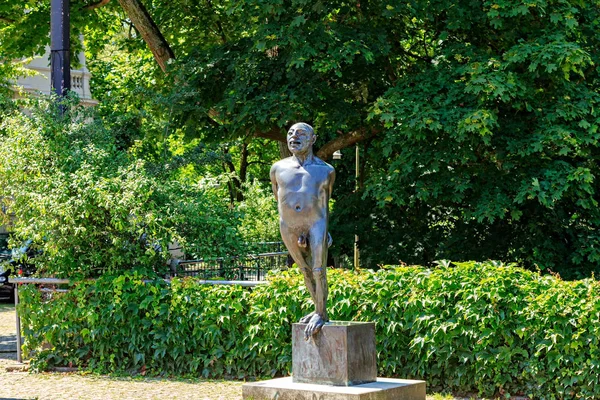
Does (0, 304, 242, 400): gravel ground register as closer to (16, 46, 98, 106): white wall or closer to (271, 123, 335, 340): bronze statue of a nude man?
(271, 123, 335, 340): bronze statue of a nude man

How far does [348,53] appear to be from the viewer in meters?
18.7

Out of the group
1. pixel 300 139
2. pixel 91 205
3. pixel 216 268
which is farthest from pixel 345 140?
pixel 300 139

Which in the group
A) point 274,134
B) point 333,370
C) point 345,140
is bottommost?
point 333,370

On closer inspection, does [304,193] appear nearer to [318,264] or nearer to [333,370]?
[318,264]

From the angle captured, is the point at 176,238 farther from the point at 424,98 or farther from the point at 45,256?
the point at 424,98

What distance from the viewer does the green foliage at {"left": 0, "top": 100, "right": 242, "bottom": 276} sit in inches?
578

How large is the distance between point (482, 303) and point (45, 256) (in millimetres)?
6707

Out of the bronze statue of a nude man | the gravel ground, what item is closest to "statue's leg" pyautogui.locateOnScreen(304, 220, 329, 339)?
the bronze statue of a nude man

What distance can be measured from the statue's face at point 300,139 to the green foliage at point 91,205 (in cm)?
437

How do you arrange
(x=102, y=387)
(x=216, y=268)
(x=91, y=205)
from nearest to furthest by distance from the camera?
(x=102, y=387) → (x=91, y=205) → (x=216, y=268)

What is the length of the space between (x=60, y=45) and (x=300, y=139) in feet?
22.1

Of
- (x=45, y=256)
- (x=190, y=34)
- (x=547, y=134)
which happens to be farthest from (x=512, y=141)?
(x=190, y=34)

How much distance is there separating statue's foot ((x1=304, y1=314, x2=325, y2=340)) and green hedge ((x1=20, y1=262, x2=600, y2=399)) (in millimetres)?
2360

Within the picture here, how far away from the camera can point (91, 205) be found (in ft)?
48.0
